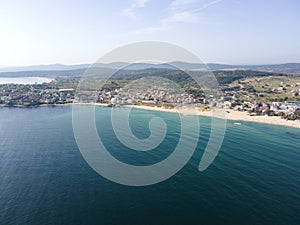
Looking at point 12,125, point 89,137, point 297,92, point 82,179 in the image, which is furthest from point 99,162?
point 297,92

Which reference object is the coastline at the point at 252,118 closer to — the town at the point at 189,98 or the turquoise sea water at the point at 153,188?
the town at the point at 189,98

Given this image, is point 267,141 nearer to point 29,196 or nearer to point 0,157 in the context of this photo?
point 29,196

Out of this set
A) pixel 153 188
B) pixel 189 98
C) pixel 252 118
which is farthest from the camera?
pixel 189 98

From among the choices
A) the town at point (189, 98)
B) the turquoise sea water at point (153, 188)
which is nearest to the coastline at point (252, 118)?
the town at point (189, 98)

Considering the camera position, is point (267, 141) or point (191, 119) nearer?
point (267, 141)

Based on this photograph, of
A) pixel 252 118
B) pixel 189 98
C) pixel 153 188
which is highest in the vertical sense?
pixel 189 98

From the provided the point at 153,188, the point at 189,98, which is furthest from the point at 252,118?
the point at 153,188

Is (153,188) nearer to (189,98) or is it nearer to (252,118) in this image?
(252,118)

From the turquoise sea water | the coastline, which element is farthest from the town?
the turquoise sea water
